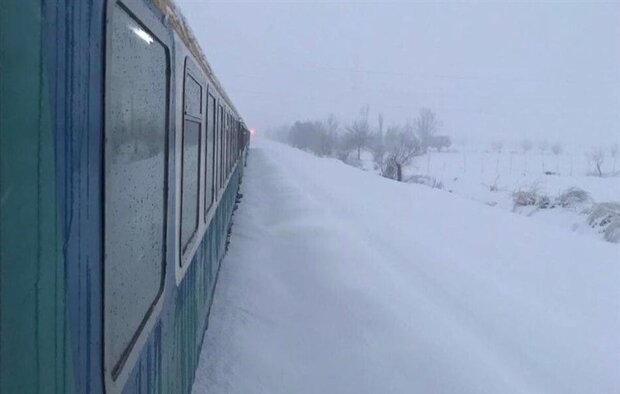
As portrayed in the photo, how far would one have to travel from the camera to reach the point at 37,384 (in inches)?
34.7

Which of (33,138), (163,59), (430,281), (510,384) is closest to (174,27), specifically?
(163,59)

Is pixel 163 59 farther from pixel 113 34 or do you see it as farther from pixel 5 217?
pixel 5 217

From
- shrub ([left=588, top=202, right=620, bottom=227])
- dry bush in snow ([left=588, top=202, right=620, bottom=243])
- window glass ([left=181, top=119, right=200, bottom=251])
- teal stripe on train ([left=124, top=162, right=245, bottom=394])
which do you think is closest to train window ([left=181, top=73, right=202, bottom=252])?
window glass ([left=181, top=119, right=200, bottom=251])

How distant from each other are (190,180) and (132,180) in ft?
5.21

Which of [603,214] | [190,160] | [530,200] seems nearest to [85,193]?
[190,160]

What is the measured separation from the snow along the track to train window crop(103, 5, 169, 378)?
2280 millimetres

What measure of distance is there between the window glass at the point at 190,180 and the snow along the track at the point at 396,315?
1332 millimetres

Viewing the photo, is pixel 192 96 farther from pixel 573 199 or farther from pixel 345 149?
pixel 345 149

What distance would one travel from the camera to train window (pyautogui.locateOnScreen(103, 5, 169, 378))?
1332 mm

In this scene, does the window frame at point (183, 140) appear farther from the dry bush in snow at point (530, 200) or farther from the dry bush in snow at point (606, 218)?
the dry bush in snow at point (530, 200)

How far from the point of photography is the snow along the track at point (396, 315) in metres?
4.23

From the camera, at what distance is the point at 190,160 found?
316 cm

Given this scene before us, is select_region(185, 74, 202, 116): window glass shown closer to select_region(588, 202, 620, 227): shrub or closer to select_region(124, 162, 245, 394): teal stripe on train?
select_region(124, 162, 245, 394): teal stripe on train

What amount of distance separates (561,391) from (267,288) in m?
3.05
